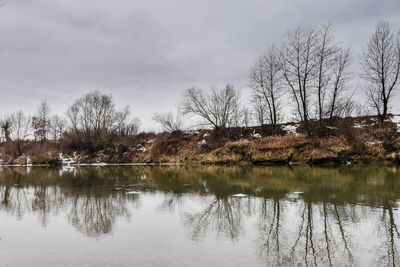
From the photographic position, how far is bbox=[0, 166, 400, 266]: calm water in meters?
4.11

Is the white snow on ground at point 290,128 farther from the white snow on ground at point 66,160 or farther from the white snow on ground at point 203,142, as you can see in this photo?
the white snow on ground at point 66,160

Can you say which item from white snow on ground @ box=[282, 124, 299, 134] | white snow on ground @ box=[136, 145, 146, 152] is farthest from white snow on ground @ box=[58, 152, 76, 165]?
white snow on ground @ box=[282, 124, 299, 134]

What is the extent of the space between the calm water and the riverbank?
41.8 feet

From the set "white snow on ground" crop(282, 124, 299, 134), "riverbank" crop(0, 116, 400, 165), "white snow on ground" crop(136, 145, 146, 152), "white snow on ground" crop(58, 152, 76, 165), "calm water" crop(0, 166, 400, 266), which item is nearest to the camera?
"calm water" crop(0, 166, 400, 266)

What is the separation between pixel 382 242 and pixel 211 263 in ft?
9.27

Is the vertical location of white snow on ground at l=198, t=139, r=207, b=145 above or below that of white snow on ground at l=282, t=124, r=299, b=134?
below

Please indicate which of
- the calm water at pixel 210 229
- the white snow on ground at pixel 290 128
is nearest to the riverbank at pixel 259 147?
the white snow on ground at pixel 290 128

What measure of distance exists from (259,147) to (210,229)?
19906 mm

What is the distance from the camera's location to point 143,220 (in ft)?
21.3

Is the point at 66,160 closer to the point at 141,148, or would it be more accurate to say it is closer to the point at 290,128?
the point at 141,148

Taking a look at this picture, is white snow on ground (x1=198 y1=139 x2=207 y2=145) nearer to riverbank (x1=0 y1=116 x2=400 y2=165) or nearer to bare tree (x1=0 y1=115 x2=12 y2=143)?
riverbank (x1=0 y1=116 x2=400 y2=165)

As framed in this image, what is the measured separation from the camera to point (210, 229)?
5.60m

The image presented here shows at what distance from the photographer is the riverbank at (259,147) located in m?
21.2

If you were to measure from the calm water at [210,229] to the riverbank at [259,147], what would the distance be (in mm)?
12744
